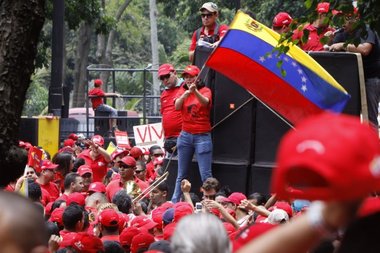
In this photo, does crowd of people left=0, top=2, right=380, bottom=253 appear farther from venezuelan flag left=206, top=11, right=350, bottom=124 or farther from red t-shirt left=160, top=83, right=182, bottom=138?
venezuelan flag left=206, top=11, right=350, bottom=124

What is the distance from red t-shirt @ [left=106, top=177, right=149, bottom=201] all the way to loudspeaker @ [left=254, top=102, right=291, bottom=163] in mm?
1613

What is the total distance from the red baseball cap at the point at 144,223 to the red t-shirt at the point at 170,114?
474 centimetres

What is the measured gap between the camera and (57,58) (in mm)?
20328

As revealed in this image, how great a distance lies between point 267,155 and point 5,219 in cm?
954

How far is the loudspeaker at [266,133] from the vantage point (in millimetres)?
12422

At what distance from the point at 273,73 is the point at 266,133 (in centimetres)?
114

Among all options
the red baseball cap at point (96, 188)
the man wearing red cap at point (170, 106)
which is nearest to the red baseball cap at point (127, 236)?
the red baseball cap at point (96, 188)

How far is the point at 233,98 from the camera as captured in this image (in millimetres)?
12719

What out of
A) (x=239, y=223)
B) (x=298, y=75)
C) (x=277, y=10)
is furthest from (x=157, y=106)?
(x=239, y=223)

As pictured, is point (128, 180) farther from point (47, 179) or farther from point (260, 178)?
point (260, 178)

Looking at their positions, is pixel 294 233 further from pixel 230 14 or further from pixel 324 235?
pixel 230 14

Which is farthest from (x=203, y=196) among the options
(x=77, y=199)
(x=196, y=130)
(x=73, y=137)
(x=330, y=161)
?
(x=330, y=161)

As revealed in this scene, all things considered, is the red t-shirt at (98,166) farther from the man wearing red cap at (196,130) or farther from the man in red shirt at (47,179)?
the man wearing red cap at (196,130)

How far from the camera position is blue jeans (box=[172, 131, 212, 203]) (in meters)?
12.6
